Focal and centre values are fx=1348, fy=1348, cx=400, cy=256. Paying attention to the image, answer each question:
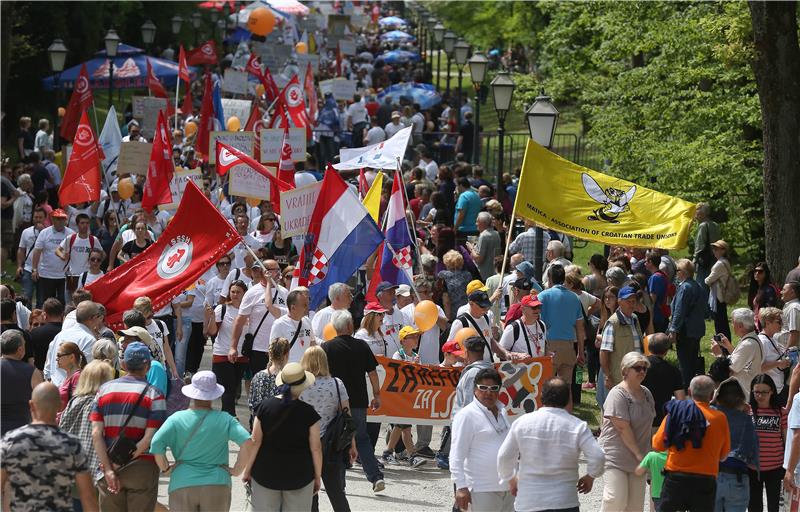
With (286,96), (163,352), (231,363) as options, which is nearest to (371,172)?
(286,96)

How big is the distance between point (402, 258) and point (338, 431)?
208 inches

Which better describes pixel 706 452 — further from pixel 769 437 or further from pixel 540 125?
pixel 540 125

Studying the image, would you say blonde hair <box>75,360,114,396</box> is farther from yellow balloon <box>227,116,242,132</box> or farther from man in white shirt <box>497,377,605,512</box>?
yellow balloon <box>227,116,242,132</box>

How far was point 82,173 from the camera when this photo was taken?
1991cm

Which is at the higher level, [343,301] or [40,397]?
[40,397]

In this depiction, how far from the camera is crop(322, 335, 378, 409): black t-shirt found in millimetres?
11117

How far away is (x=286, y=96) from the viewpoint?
89.6 ft

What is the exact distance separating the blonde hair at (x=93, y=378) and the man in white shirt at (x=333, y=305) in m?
3.42

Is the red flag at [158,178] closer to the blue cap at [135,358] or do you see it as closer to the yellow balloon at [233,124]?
the blue cap at [135,358]

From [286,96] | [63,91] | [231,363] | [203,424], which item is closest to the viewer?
[203,424]

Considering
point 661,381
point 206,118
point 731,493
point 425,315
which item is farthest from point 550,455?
point 206,118

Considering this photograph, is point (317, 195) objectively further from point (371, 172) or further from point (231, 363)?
point (371, 172)

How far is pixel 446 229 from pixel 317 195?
3.02 m

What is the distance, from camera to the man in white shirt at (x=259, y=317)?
13.4 meters
